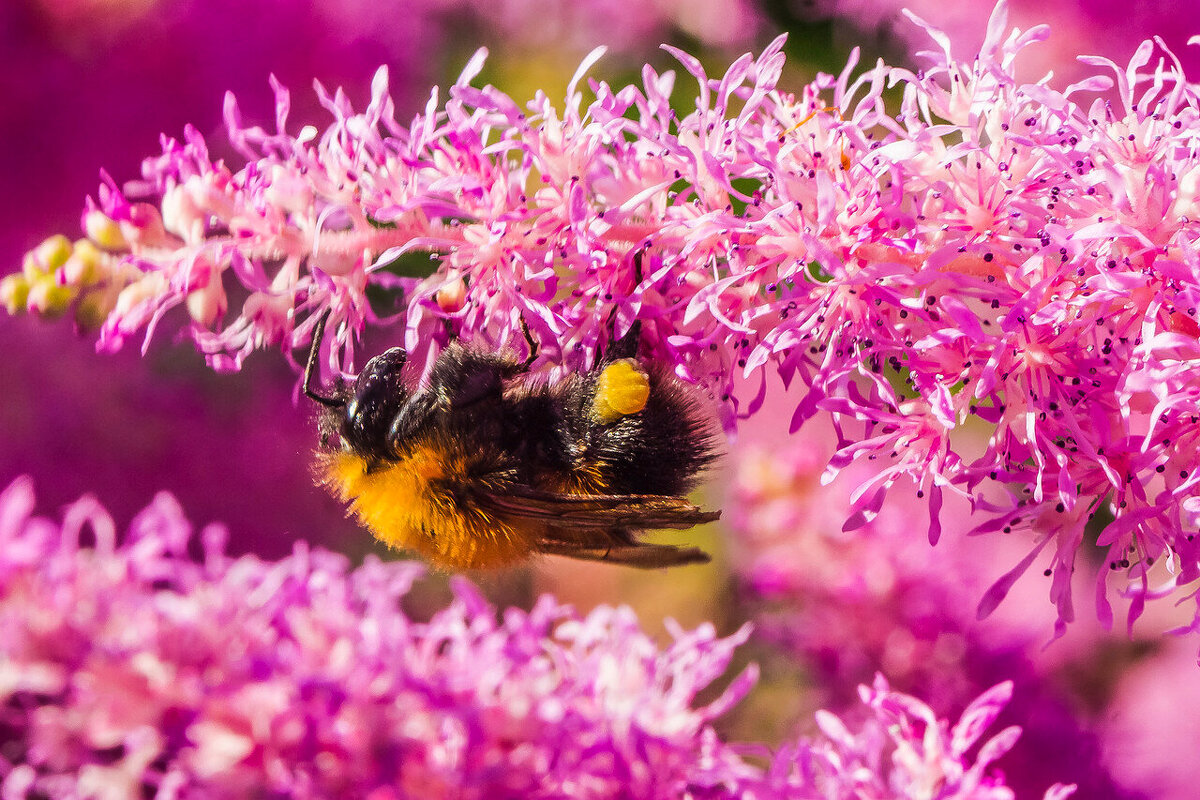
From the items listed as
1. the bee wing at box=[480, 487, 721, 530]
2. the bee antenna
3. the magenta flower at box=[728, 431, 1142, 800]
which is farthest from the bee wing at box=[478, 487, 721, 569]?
the magenta flower at box=[728, 431, 1142, 800]

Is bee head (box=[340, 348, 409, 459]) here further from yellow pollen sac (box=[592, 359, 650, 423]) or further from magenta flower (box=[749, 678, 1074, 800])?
magenta flower (box=[749, 678, 1074, 800])

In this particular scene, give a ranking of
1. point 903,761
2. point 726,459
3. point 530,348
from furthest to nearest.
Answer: point 726,459
point 903,761
point 530,348

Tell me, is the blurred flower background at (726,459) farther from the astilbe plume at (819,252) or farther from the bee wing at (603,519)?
the astilbe plume at (819,252)

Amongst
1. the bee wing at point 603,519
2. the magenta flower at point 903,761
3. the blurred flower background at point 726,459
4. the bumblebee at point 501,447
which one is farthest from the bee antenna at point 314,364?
the blurred flower background at point 726,459

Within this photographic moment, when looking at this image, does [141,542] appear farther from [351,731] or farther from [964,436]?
[964,436]

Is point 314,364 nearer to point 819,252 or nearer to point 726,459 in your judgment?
point 819,252

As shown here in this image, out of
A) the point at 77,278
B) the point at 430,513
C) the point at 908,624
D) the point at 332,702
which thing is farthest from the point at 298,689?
the point at 908,624

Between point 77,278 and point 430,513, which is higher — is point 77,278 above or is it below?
above
